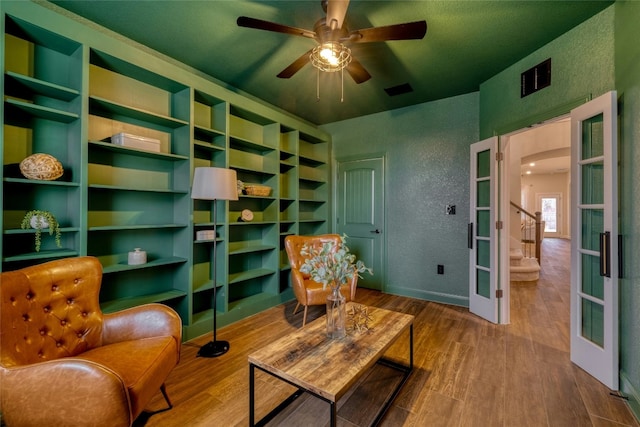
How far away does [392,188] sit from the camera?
3992mm

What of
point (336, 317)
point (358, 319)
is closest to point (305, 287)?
point (358, 319)

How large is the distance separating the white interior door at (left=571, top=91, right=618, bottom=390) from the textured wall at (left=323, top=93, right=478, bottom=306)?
1.31 meters

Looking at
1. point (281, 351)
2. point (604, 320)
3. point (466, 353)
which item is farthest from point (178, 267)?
point (604, 320)

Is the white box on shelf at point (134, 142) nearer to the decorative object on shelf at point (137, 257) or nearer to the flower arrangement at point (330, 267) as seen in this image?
the decorative object on shelf at point (137, 257)

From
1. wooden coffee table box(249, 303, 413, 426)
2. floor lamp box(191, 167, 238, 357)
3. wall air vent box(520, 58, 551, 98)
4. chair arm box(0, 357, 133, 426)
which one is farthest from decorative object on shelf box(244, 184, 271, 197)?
wall air vent box(520, 58, 551, 98)

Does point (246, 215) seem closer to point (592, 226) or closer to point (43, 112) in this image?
point (43, 112)

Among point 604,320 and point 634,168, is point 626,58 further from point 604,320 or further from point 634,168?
point 604,320

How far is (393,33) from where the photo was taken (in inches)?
66.0

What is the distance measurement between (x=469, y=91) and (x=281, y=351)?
3.67 m

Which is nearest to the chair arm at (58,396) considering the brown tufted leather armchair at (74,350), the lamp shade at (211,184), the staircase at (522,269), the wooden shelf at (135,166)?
the brown tufted leather armchair at (74,350)

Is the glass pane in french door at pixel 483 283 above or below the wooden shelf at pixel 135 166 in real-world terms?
below

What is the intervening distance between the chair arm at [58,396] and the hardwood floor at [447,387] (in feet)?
1.87

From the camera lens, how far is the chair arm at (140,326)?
161 centimetres

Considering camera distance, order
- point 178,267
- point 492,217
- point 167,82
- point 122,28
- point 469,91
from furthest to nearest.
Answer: point 469,91 < point 492,217 < point 178,267 < point 167,82 < point 122,28
